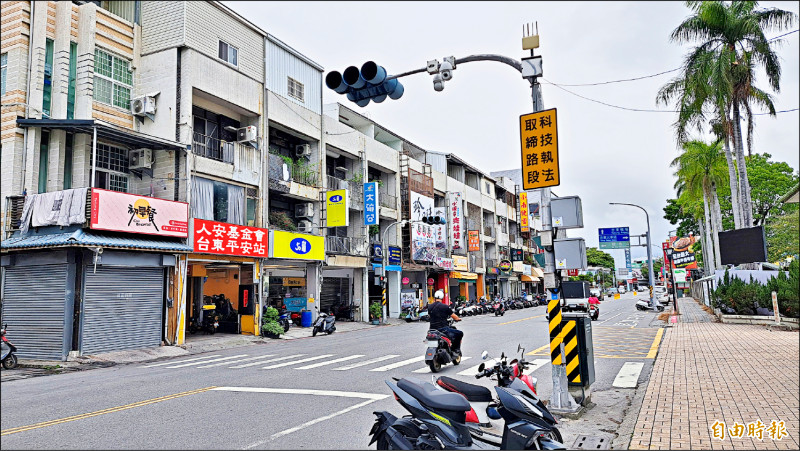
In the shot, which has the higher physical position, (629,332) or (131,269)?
(131,269)

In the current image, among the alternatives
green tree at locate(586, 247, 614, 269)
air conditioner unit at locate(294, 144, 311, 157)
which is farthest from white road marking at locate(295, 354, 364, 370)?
green tree at locate(586, 247, 614, 269)

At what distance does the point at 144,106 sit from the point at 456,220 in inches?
1093

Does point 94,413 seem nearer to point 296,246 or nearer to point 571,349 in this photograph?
point 571,349

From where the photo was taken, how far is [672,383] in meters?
9.41

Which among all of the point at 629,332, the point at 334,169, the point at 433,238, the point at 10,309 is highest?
the point at 334,169

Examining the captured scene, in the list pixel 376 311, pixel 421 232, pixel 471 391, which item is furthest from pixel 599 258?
pixel 471 391

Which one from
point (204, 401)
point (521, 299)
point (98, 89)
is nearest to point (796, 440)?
point (204, 401)

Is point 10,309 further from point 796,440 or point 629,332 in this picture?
point 629,332

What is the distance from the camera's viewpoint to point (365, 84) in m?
8.70

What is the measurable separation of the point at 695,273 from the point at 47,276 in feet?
261

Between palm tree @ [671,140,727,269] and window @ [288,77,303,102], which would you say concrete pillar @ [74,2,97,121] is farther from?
palm tree @ [671,140,727,269]

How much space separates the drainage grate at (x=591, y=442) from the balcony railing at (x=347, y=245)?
2180cm

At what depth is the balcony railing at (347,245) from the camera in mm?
27878

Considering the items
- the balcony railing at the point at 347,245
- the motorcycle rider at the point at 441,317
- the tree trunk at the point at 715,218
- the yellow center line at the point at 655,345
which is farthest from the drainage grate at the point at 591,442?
the tree trunk at the point at 715,218
